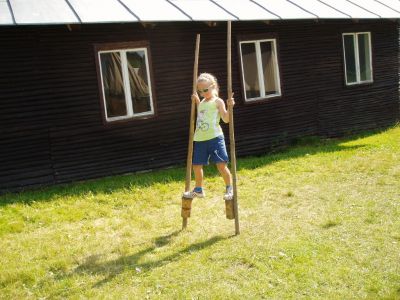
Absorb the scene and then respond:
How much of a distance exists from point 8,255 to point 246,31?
7.61m

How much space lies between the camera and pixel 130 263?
4914 mm

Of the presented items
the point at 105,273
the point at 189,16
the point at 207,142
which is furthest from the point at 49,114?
the point at 105,273

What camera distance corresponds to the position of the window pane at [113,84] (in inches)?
363

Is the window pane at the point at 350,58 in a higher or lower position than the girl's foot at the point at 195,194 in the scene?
higher

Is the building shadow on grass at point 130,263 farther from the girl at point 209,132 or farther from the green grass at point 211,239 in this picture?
the girl at point 209,132

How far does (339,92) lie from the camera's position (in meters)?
13.0

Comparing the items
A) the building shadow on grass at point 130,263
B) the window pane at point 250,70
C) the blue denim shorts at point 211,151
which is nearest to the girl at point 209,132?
the blue denim shorts at point 211,151

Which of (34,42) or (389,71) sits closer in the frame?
(34,42)

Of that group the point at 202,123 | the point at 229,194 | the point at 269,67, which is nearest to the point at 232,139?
the point at 202,123

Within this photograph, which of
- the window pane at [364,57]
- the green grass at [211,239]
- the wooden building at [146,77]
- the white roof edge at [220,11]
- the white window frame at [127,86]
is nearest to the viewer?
the green grass at [211,239]

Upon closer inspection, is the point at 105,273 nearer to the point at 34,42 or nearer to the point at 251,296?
the point at 251,296

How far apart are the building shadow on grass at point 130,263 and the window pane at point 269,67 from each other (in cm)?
700

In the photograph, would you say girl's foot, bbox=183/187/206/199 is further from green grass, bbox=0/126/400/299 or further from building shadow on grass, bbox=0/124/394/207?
building shadow on grass, bbox=0/124/394/207

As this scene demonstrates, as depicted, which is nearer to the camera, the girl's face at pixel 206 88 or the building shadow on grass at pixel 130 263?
the building shadow on grass at pixel 130 263
